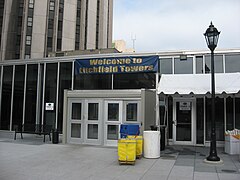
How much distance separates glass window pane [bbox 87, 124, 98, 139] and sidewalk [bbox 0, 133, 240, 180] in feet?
3.38

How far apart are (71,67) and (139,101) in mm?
5535

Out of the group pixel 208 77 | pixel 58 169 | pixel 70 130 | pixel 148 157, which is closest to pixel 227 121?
pixel 208 77

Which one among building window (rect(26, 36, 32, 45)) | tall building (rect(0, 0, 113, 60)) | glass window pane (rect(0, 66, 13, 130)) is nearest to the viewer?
glass window pane (rect(0, 66, 13, 130))

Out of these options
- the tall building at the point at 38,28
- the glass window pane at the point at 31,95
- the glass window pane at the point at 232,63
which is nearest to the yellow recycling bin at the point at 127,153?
the glass window pane at the point at 232,63

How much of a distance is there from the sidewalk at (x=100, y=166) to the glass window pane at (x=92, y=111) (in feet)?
5.39

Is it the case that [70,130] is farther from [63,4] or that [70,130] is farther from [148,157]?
[63,4]

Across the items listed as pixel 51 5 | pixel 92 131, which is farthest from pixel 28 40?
pixel 92 131

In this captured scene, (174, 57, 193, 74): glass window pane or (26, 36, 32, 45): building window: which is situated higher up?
(26, 36, 32, 45): building window

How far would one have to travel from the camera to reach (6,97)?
17062 mm

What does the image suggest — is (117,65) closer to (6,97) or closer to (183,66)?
Result: (183,66)

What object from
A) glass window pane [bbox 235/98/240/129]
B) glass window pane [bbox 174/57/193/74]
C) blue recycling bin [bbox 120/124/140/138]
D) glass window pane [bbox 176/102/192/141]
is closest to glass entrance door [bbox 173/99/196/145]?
glass window pane [bbox 176/102/192/141]

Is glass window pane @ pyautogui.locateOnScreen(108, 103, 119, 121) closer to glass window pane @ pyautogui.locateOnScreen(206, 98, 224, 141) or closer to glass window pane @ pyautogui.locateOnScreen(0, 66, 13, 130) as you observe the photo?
glass window pane @ pyautogui.locateOnScreen(206, 98, 224, 141)

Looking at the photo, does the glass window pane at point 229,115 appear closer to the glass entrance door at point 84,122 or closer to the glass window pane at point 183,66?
the glass window pane at point 183,66

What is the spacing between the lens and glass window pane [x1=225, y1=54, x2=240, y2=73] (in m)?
13.0
